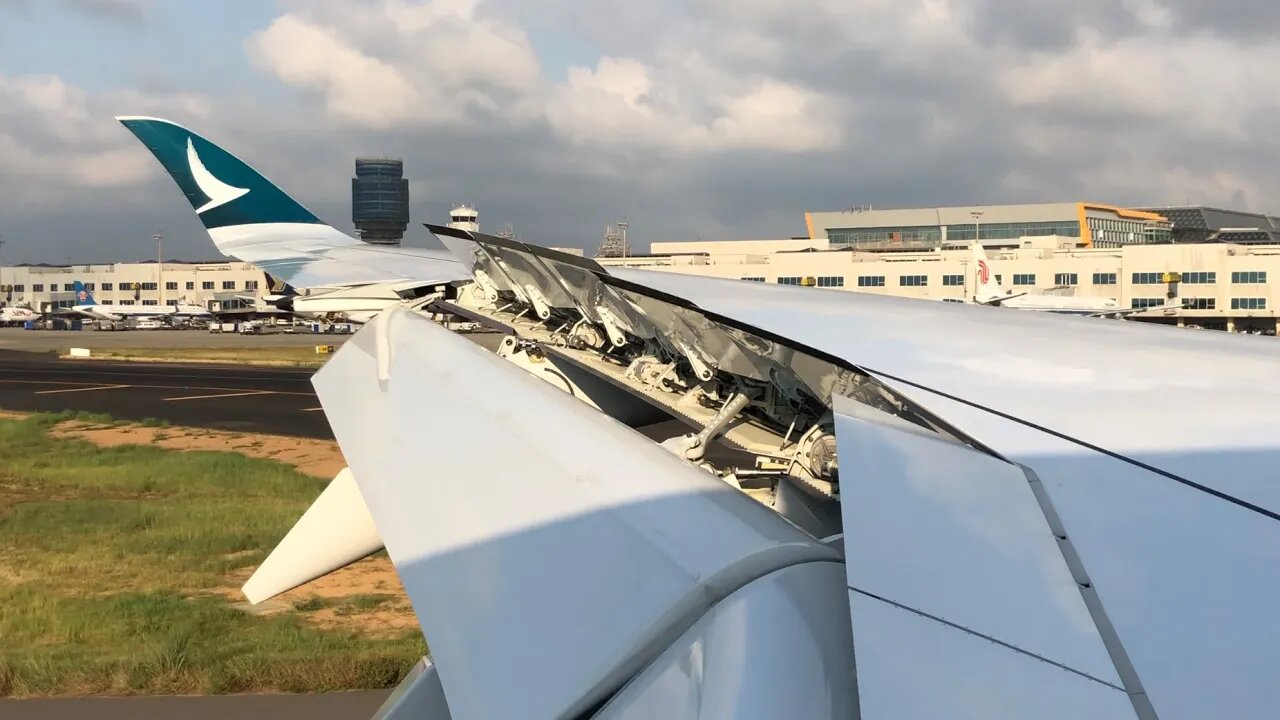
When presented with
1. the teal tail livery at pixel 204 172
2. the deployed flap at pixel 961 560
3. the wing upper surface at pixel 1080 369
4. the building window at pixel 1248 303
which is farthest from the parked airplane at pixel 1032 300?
the deployed flap at pixel 961 560

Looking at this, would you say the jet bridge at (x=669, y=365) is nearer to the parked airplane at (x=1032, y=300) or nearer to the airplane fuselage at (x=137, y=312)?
the parked airplane at (x=1032, y=300)

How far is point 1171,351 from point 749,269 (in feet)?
215

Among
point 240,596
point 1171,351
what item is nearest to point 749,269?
point 240,596

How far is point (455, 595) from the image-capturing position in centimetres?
201

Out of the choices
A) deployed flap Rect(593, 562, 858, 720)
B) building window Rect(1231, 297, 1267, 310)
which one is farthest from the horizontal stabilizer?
building window Rect(1231, 297, 1267, 310)

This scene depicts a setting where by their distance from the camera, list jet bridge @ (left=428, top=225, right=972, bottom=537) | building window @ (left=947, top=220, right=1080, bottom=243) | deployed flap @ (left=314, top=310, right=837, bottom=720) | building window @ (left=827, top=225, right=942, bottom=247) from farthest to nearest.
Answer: building window @ (left=827, top=225, right=942, bottom=247) → building window @ (left=947, top=220, right=1080, bottom=243) → jet bridge @ (left=428, top=225, right=972, bottom=537) → deployed flap @ (left=314, top=310, right=837, bottom=720)

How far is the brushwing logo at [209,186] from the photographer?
17.7 feet

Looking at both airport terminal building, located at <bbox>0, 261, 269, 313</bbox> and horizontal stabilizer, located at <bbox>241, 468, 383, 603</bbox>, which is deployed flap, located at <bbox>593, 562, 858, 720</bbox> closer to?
horizontal stabilizer, located at <bbox>241, 468, 383, 603</bbox>

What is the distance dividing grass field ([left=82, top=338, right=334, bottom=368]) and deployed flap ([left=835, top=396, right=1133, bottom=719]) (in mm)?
37946

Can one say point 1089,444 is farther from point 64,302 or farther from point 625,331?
point 64,302

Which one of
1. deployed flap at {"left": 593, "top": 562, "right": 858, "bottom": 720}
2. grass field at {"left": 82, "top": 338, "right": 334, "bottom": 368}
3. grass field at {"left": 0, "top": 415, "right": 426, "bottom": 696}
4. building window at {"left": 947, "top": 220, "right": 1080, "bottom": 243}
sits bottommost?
grass field at {"left": 0, "top": 415, "right": 426, "bottom": 696}

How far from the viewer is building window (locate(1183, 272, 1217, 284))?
5953cm

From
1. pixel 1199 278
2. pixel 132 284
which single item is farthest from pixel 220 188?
pixel 132 284

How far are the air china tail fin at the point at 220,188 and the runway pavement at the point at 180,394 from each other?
15.1m
